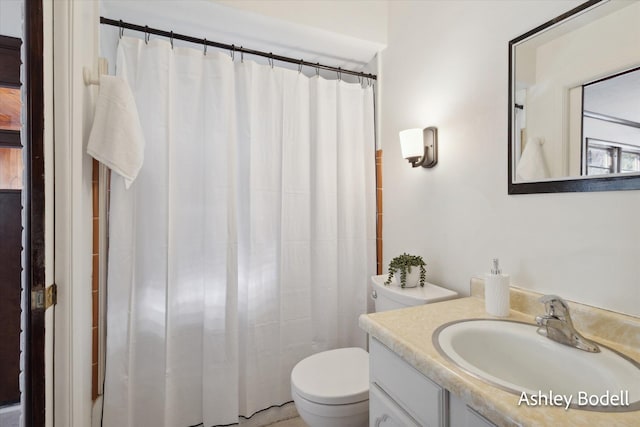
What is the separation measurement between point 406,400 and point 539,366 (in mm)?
395

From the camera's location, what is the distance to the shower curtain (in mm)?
1469

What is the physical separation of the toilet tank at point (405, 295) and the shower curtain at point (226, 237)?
407 millimetres

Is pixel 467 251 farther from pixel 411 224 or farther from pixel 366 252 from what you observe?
pixel 366 252

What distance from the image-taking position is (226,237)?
1.61 metres

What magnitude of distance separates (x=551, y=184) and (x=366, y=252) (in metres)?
1.14

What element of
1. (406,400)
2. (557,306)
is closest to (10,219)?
(406,400)

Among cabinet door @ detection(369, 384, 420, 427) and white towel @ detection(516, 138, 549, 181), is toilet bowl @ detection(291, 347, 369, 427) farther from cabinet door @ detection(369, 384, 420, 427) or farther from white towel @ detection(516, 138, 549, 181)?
white towel @ detection(516, 138, 549, 181)

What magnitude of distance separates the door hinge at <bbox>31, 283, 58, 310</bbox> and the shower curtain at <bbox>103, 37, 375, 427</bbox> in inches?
19.2

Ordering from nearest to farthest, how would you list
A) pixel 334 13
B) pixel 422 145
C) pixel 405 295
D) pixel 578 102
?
pixel 578 102, pixel 405 295, pixel 422 145, pixel 334 13

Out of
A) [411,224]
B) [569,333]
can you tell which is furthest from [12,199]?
[411,224]

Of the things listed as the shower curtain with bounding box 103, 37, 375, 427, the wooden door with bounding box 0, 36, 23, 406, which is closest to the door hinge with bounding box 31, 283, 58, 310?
the wooden door with bounding box 0, 36, 23, 406

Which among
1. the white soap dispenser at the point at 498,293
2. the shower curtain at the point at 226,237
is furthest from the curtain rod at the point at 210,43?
the white soap dispenser at the point at 498,293

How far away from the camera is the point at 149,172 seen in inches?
58.3

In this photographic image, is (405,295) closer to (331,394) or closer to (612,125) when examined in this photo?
(331,394)
